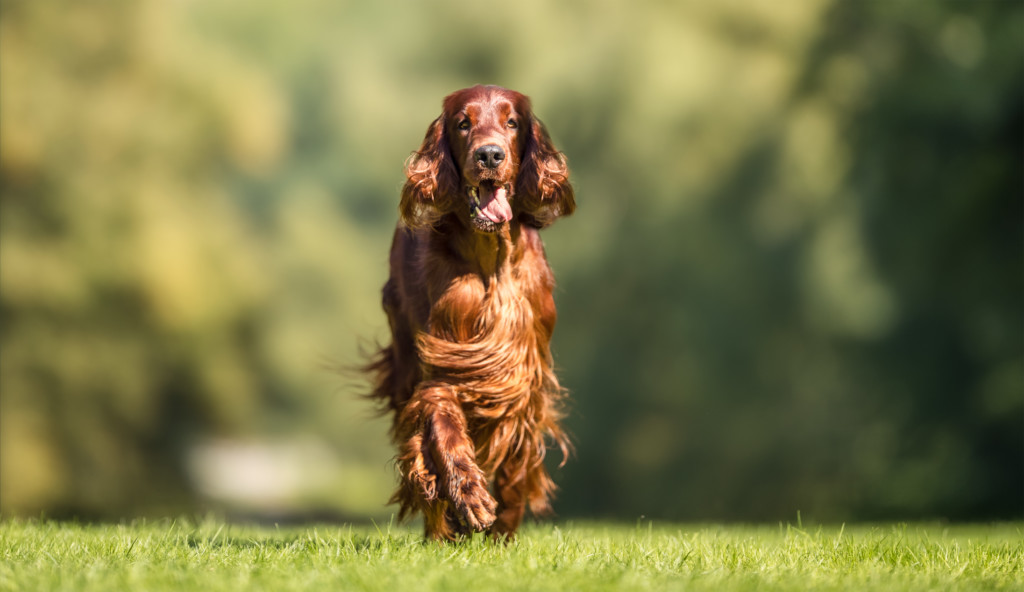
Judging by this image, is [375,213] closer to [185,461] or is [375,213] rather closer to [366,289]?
[366,289]

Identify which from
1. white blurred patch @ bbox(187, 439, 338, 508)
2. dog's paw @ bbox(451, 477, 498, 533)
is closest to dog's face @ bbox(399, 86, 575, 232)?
dog's paw @ bbox(451, 477, 498, 533)

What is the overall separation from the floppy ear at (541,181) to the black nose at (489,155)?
0.72 feet

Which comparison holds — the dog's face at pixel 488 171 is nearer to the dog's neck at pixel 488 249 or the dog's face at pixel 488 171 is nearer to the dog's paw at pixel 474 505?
the dog's neck at pixel 488 249

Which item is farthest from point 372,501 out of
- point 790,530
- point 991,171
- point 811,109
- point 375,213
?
point 790,530

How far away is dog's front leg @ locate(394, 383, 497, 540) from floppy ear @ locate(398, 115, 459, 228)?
56 cm

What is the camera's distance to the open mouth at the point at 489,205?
3.75 metres

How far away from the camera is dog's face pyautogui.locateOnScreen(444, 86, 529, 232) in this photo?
3.71 meters

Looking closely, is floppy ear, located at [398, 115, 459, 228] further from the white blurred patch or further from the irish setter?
the white blurred patch

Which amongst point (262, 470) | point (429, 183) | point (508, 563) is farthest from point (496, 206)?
point (262, 470)

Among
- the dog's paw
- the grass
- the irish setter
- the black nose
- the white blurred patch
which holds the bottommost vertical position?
the white blurred patch

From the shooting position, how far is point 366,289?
11.3 metres

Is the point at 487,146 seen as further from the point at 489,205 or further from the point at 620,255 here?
the point at 620,255

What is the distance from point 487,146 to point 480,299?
52 cm

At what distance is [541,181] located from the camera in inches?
153
